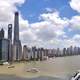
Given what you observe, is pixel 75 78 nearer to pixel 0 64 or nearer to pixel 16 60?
pixel 0 64

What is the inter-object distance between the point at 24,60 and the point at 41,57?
2179 centimetres

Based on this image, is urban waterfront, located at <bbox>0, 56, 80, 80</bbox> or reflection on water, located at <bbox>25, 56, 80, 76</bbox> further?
reflection on water, located at <bbox>25, 56, 80, 76</bbox>

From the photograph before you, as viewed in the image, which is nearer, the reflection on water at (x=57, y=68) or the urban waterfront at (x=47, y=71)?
the urban waterfront at (x=47, y=71)

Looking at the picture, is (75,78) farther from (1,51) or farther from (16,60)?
(16,60)

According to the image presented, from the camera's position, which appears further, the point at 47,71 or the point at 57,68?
the point at 57,68

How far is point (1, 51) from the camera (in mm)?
125375

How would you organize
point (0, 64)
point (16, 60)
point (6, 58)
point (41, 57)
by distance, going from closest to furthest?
1. point (0, 64)
2. point (6, 58)
3. point (16, 60)
4. point (41, 57)

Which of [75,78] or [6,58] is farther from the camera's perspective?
[6,58]

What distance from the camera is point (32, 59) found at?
161m

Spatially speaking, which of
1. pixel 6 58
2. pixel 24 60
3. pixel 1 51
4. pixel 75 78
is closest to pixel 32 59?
pixel 24 60

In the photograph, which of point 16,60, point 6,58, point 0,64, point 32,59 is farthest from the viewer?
point 32,59

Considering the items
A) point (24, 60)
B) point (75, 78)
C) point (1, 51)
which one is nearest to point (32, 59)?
point (24, 60)

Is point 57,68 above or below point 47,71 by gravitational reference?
above

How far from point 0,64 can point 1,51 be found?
17.0ft
